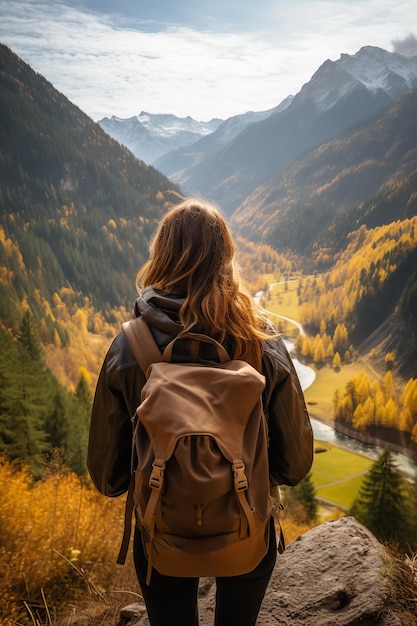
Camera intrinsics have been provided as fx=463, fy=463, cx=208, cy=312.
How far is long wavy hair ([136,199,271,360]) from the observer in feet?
5.66

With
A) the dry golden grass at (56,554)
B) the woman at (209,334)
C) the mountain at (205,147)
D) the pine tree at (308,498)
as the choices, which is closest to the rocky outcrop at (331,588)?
the dry golden grass at (56,554)

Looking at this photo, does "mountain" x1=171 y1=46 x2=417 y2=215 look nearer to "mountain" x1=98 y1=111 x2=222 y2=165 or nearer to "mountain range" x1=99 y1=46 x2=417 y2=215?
"mountain range" x1=99 y1=46 x2=417 y2=215

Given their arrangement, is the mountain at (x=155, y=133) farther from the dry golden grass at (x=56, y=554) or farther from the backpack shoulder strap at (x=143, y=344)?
the backpack shoulder strap at (x=143, y=344)

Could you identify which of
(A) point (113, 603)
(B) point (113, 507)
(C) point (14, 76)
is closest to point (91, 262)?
(C) point (14, 76)

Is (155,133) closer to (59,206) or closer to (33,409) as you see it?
(59,206)

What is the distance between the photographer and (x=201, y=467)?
4.98ft

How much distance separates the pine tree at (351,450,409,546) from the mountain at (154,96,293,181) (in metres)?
14.5

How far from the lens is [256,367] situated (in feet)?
5.87

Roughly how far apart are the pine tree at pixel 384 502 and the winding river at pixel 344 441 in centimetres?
28

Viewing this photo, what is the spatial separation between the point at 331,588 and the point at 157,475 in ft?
8.57

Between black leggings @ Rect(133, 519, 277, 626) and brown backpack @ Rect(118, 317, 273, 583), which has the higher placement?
brown backpack @ Rect(118, 317, 273, 583)

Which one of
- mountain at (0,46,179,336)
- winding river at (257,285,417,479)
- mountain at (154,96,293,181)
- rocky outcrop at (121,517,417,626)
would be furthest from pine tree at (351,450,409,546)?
mountain at (154,96,293,181)

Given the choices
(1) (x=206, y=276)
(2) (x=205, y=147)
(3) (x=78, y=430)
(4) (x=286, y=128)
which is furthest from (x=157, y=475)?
(2) (x=205, y=147)

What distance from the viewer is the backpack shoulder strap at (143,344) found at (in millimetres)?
1717
